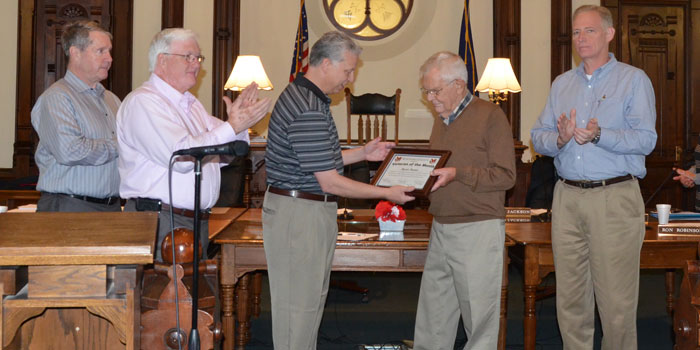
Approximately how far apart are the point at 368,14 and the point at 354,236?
5.51 meters

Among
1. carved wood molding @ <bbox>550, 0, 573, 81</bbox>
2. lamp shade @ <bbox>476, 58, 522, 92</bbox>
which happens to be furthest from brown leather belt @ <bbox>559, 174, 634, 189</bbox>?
carved wood molding @ <bbox>550, 0, 573, 81</bbox>

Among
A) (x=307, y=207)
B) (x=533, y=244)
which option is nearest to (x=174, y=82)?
(x=307, y=207)

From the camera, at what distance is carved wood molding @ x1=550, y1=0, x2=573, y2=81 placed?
8.45 metres

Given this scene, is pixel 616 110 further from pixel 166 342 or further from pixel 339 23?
pixel 339 23

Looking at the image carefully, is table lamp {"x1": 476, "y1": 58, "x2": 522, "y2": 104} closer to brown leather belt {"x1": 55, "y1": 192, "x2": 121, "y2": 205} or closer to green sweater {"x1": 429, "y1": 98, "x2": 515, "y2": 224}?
green sweater {"x1": 429, "y1": 98, "x2": 515, "y2": 224}

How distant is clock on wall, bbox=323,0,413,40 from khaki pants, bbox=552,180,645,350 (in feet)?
18.7

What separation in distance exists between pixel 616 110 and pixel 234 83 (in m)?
4.57

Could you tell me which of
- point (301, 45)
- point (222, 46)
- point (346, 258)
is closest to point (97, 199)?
point (346, 258)

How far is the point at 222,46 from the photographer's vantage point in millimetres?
8250

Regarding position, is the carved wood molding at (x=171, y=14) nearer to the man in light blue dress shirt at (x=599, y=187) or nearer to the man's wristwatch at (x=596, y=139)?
the man in light blue dress shirt at (x=599, y=187)

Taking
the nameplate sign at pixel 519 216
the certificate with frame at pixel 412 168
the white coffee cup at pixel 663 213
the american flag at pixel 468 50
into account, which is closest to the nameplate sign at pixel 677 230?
the white coffee cup at pixel 663 213

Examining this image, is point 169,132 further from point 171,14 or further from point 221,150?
point 171,14

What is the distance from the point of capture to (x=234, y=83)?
7203mm

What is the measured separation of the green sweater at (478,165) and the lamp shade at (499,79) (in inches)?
162
